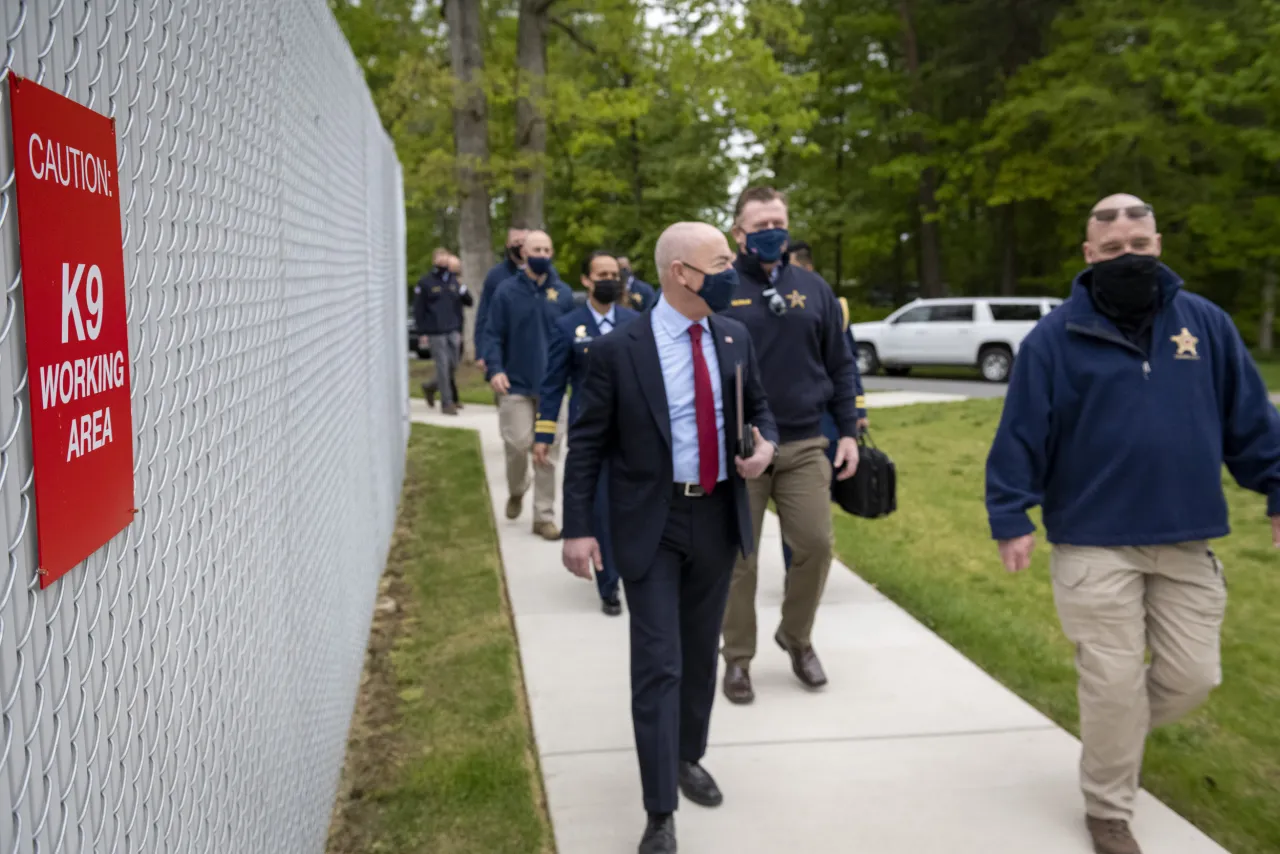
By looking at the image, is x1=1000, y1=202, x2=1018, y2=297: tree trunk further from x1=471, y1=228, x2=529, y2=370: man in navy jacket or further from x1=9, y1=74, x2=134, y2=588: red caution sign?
x1=9, y1=74, x2=134, y2=588: red caution sign

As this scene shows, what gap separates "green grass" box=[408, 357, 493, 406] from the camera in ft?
64.8

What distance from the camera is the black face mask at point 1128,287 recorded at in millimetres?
3994

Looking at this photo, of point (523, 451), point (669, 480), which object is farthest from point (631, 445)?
point (523, 451)

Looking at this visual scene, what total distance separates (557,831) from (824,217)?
3403 centimetres

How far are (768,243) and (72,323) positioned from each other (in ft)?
13.1

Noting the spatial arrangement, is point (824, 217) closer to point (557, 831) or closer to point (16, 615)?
point (557, 831)

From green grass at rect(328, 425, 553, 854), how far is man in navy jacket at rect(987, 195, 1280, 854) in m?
1.90

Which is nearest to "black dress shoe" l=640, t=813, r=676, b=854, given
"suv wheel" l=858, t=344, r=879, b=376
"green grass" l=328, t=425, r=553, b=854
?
"green grass" l=328, t=425, r=553, b=854

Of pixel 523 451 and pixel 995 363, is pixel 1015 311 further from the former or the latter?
pixel 523 451

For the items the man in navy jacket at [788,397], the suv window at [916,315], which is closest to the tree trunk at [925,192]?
the suv window at [916,315]

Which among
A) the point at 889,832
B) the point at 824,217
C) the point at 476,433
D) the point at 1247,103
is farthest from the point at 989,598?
the point at 824,217

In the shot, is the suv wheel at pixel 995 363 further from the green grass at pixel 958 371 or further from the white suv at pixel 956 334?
the green grass at pixel 958 371

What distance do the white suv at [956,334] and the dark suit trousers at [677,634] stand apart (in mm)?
21437

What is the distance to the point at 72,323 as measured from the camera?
1.63 metres
